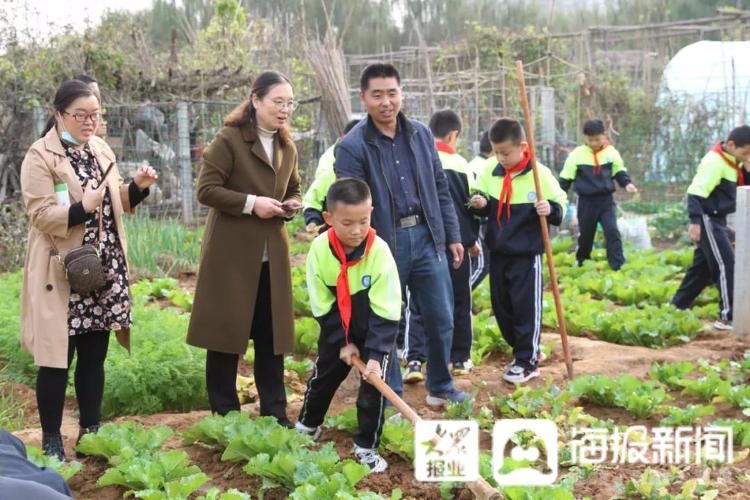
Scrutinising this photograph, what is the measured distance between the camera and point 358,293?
4141 millimetres

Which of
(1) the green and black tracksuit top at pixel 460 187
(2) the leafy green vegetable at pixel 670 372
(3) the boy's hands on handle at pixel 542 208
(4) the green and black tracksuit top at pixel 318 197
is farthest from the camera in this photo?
(1) the green and black tracksuit top at pixel 460 187

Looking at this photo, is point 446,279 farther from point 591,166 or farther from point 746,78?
point 746,78

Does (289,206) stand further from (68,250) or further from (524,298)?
Result: (524,298)

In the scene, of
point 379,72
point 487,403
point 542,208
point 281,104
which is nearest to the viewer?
point 281,104

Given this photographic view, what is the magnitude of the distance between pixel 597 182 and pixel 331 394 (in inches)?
266

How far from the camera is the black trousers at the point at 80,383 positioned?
4.13 metres

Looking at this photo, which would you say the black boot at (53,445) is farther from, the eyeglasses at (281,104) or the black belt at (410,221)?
the black belt at (410,221)

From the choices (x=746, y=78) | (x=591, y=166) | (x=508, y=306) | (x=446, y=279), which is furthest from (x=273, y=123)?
(x=746, y=78)

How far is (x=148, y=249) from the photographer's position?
9633mm

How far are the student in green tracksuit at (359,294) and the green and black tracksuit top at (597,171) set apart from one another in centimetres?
677

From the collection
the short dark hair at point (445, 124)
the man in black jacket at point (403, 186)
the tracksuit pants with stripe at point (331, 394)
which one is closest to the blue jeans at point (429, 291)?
the man in black jacket at point (403, 186)

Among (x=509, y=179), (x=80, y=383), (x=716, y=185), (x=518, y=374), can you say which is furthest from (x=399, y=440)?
(x=716, y=185)

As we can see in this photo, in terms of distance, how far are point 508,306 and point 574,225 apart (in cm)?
642

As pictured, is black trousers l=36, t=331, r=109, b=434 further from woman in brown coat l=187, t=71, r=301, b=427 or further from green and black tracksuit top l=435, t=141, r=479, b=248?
green and black tracksuit top l=435, t=141, r=479, b=248
